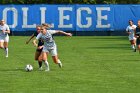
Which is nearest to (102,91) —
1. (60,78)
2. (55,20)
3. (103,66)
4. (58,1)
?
(60,78)

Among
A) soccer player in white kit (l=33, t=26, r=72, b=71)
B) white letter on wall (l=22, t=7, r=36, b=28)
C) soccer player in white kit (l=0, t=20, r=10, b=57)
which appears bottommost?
white letter on wall (l=22, t=7, r=36, b=28)

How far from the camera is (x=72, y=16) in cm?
5441

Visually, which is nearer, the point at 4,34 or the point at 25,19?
the point at 4,34

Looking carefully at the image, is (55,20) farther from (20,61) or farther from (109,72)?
(109,72)

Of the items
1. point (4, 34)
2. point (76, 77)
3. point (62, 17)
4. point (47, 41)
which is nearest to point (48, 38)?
point (47, 41)

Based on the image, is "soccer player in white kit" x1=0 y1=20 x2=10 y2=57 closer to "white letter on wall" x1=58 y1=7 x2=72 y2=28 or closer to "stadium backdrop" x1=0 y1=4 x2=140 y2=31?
"stadium backdrop" x1=0 y1=4 x2=140 y2=31

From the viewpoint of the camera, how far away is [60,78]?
1805 centimetres

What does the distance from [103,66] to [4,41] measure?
7.63 meters

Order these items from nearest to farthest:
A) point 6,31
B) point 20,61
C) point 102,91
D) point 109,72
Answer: point 102,91
point 109,72
point 20,61
point 6,31

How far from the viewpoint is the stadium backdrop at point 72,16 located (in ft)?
176

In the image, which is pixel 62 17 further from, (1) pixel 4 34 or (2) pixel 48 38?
(2) pixel 48 38

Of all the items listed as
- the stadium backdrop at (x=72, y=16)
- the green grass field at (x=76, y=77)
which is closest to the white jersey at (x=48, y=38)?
the green grass field at (x=76, y=77)

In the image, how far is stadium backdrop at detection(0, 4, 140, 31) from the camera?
5372 cm

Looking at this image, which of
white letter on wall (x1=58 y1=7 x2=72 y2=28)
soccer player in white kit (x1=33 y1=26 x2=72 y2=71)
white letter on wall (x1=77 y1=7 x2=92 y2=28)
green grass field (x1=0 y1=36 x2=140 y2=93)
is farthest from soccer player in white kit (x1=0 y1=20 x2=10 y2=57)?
white letter on wall (x1=77 y1=7 x2=92 y2=28)
